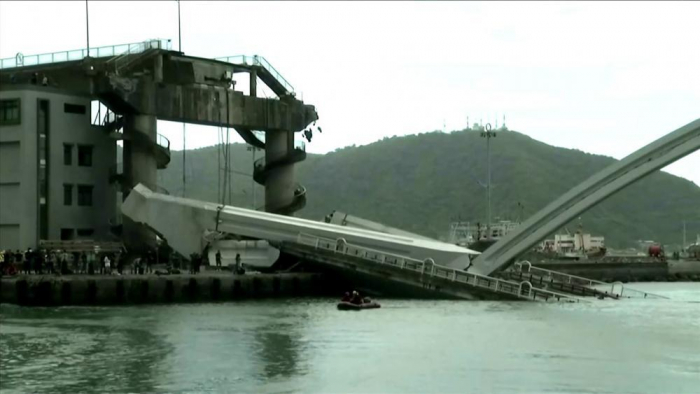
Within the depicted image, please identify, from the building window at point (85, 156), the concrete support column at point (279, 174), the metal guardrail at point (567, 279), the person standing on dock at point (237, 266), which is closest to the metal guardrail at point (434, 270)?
the person standing on dock at point (237, 266)

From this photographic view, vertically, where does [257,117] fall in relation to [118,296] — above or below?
above

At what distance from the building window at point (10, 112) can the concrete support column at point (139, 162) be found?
7.29 m

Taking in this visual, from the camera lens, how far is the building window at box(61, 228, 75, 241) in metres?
78.2

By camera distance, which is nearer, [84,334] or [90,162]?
[84,334]

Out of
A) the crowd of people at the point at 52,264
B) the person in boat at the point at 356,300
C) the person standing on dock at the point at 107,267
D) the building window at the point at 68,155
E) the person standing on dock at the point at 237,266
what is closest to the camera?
the person in boat at the point at 356,300

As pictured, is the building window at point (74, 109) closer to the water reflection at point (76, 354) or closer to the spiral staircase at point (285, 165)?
the spiral staircase at point (285, 165)

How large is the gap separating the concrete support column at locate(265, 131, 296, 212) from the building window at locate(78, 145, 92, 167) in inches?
569

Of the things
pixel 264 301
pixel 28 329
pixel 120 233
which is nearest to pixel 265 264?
pixel 264 301

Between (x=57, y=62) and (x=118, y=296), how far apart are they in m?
28.2

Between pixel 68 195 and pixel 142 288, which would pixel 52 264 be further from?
pixel 68 195

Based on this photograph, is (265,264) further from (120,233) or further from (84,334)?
(84,334)

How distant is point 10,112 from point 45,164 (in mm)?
4088

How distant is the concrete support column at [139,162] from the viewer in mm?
78188

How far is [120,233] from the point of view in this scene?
263ft
